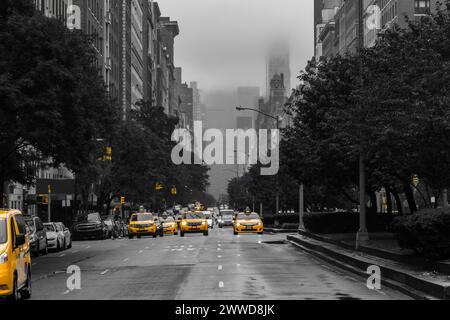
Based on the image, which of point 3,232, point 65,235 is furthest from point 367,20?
point 3,232

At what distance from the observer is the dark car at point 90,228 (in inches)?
2795

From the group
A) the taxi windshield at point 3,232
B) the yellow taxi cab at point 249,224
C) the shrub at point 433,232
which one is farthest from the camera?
the yellow taxi cab at point 249,224

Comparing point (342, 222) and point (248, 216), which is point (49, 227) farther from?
point (248, 216)

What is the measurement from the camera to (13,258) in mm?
19906

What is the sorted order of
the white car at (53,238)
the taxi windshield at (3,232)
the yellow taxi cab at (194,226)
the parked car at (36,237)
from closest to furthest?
the taxi windshield at (3,232) < the parked car at (36,237) < the white car at (53,238) < the yellow taxi cab at (194,226)

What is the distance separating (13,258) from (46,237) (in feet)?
96.0

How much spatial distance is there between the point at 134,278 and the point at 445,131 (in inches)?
377

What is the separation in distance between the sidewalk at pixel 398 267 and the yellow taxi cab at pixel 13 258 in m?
8.17

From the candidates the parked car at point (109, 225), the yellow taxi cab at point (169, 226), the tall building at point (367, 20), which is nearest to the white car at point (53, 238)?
the parked car at point (109, 225)

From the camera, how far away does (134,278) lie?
92.9ft

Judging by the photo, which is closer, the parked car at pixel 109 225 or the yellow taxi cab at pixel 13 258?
the yellow taxi cab at pixel 13 258

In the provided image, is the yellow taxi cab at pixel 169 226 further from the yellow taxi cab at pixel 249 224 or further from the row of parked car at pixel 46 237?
the row of parked car at pixel 46 237

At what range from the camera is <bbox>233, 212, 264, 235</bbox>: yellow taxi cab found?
70.3m
